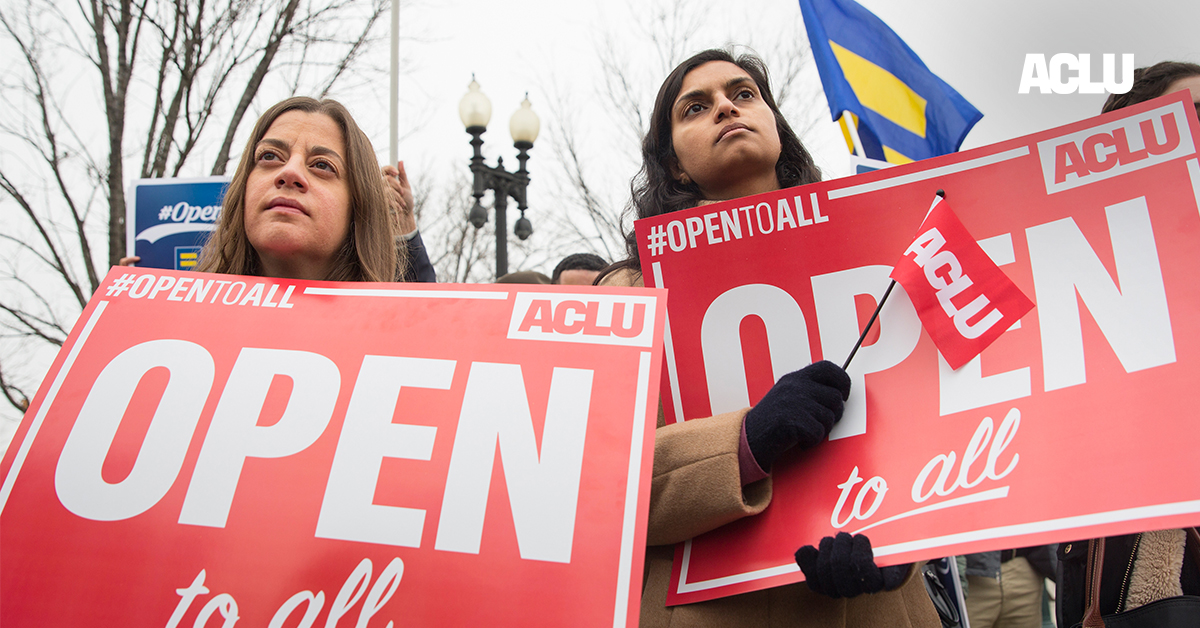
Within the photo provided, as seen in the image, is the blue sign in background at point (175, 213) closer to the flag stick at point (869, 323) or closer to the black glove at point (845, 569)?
the flag stick at point (869, 323)

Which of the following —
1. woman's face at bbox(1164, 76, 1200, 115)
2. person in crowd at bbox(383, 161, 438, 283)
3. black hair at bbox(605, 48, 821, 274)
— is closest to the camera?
woman's face at bbox(1164, 76, 1200, 115)

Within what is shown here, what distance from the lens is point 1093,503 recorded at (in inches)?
46.7

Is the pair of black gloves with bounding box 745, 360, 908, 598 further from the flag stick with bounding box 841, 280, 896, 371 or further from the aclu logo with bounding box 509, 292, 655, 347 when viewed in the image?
the aclu logo with bounding box 509, 292, 655, 347

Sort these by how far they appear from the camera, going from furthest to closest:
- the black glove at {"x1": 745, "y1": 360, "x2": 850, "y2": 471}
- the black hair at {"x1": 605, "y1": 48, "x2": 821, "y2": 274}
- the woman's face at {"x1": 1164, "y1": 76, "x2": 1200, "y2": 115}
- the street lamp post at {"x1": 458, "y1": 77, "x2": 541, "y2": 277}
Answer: the street lamp post at {"x1": 458, "y1": 77, "x2": 541, "y2": 277}
the black hair at {"x1": 605, "y1": 48, "x2": 821, "y2": 274}
the woman's face at {"x1": 1164, "y1": 76, "x2": 1200, "y2": 115}
the black glove at {"x1": 745, "y1": 360, "x2": 850, "y2": 471}

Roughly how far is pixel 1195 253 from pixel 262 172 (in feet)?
6.59

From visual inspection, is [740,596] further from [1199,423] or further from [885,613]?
[1199,423]

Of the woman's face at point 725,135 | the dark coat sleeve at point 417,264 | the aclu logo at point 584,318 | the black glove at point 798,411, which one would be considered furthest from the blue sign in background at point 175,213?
the black glove at point 798,411

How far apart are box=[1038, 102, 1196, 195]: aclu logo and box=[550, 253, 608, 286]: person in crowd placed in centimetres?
357

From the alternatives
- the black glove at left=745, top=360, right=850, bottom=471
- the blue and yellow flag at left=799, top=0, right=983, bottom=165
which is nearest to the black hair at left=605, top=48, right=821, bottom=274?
the black glove at left=745, top=360, right=850, bottom=471

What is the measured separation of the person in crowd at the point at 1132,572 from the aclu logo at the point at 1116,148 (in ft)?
2.04

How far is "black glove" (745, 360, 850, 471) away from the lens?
4.39 feet

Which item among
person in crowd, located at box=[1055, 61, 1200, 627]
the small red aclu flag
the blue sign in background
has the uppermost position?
the blue sign in background

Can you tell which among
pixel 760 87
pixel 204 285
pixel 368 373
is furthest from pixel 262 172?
pixel 760 87

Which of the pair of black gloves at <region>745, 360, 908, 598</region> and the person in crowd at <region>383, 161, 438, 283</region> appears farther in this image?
the person in crowd at <region>383, 161, 438, 283</region>
